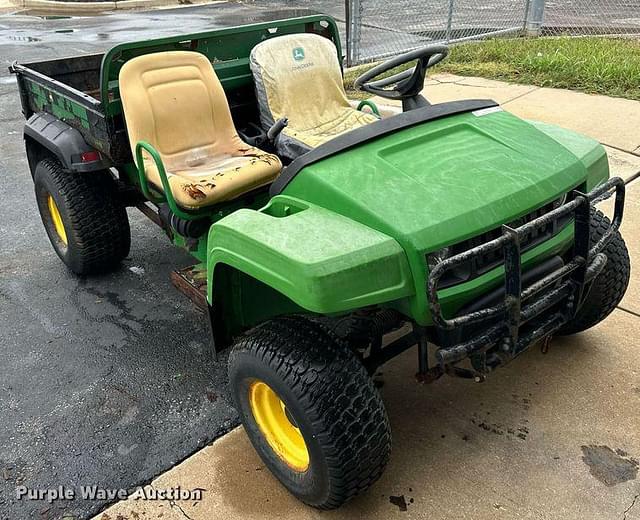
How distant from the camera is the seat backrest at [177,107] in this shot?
3000mm

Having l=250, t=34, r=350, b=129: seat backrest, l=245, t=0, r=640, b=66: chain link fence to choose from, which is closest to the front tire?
l=250, t=34, r=350, b=129: seat backrest

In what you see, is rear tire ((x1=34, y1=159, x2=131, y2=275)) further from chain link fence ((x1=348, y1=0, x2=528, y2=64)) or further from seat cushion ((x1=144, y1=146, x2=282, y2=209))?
chain link fence ((x1=348, y1=0, x2=528, y2=64))

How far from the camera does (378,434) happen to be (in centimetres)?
197

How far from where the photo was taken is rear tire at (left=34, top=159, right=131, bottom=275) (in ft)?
11.3

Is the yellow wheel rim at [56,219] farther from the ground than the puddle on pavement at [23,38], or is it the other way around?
the yellow wheel rim at [56,219]

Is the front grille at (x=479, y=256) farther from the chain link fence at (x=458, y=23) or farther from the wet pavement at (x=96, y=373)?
the chain link fence at (x=458, y=23)

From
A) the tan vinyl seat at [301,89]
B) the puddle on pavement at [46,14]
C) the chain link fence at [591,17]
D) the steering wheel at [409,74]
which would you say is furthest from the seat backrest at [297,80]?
the puddle on pavement at [46,14]

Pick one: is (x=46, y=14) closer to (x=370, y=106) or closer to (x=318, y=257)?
(x=370, y=106)

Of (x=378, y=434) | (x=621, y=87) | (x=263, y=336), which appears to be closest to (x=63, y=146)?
(x=263, y=336)

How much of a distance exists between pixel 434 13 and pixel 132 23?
709cm

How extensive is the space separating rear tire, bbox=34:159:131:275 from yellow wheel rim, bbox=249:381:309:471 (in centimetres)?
166

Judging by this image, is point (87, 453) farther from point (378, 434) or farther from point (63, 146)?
point (63, 146)

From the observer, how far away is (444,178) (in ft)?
7.02

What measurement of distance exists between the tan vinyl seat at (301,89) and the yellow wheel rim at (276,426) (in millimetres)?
1309
